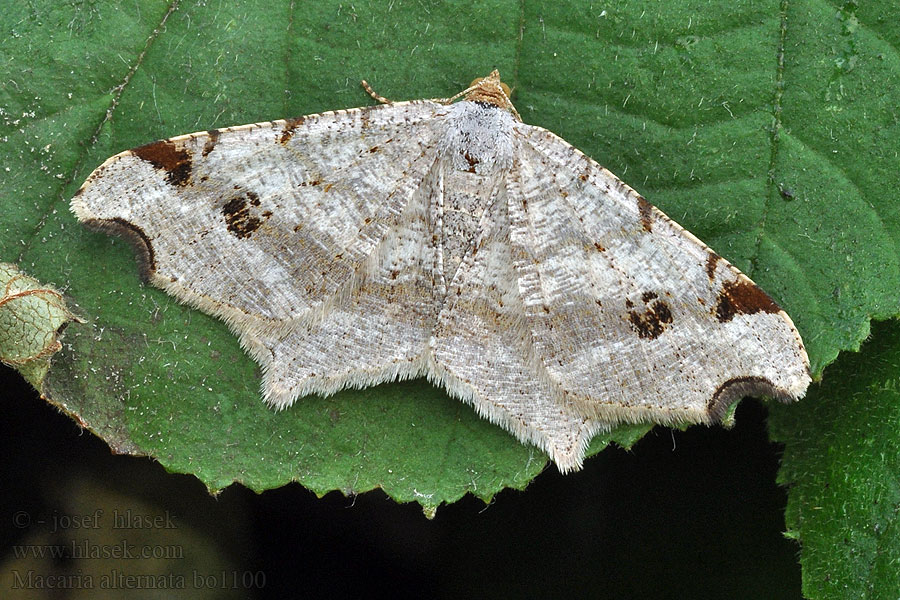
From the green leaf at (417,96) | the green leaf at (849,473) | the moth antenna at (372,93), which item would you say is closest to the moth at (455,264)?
the moth antenna at (372,93)

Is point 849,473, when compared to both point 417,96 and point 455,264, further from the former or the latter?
point 417,96

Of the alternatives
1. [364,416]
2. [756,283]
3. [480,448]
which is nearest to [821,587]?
[756,283]

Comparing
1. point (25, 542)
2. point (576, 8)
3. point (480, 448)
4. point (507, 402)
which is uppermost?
point (576, 8)

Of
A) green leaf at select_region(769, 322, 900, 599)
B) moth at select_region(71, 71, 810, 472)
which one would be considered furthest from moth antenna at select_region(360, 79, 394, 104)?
green leaf at select_region(769, 322, 900, 599)

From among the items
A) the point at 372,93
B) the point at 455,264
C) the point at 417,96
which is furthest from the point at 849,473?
the point at 372,93

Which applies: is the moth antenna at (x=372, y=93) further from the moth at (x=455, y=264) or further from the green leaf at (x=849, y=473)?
the green leaf at (x=849, y=473)

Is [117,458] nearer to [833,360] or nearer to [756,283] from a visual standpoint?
[756,283]
